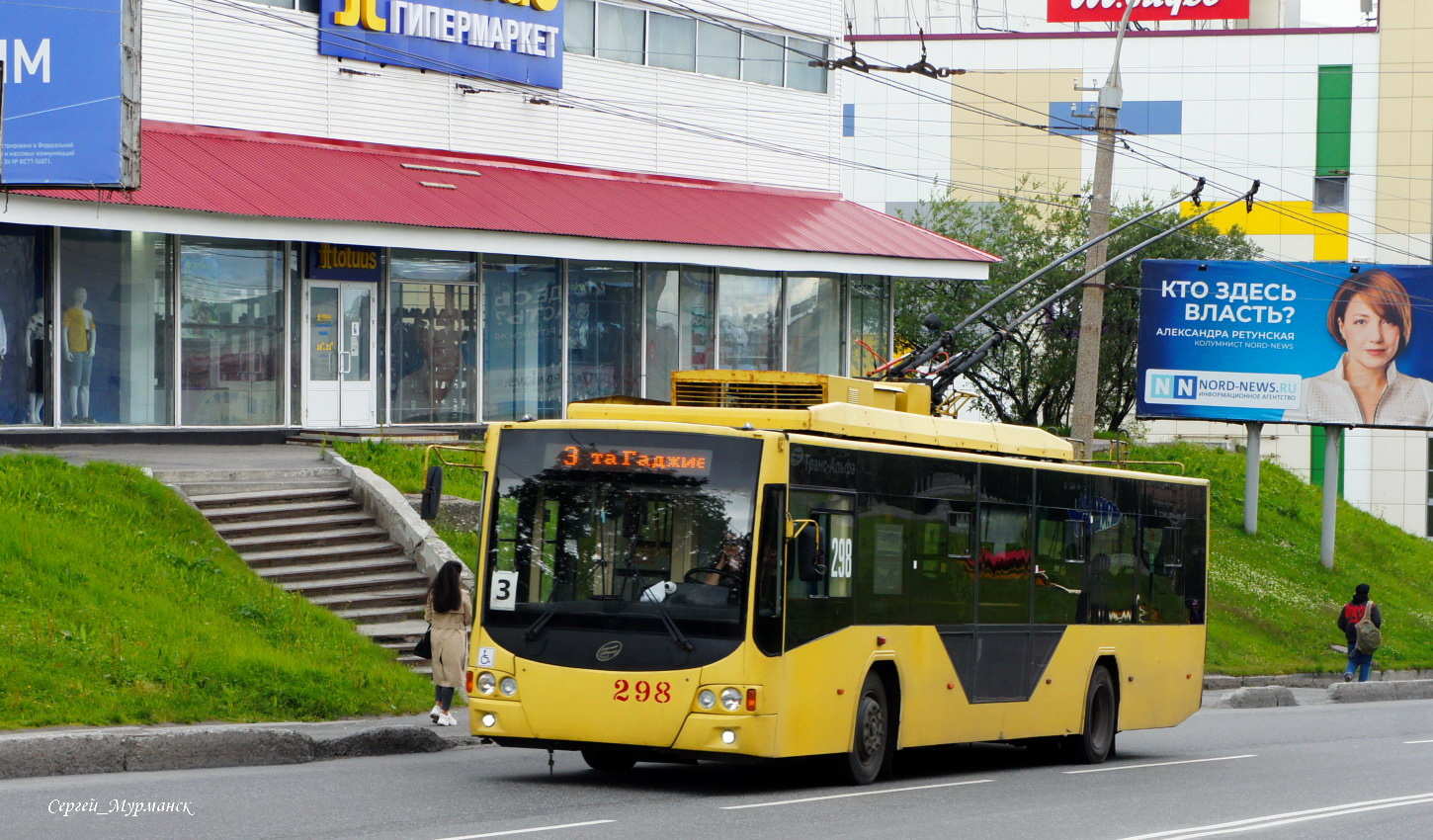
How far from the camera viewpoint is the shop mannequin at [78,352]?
1019 inches

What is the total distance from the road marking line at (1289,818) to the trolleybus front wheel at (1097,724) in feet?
11.4

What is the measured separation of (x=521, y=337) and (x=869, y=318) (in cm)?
783

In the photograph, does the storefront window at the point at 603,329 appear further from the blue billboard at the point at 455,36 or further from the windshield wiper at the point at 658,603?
the windshield wiper at the point at 658,603

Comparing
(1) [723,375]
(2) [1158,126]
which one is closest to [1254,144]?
(2) [1158,126]

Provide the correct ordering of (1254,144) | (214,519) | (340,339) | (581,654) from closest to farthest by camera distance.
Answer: (581,654), (214,519), (340,339), (1254,144)

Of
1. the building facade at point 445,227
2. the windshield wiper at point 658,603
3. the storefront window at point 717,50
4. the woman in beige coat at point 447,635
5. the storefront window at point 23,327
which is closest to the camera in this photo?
the windshield wiper at point 658,603

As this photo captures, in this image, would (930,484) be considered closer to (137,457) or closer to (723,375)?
(723,375)

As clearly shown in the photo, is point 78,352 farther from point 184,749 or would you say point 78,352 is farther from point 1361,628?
point 1361,628

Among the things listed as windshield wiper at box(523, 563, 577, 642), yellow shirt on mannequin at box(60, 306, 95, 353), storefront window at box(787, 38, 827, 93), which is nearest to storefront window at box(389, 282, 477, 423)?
yellow shirt on mannequin at box(60, 306, 95, 353)

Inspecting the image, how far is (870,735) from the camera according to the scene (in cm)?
1355

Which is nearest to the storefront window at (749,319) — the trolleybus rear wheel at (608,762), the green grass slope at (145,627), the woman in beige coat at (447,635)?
the green grass slope at (145,627)

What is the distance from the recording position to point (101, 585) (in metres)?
16.8

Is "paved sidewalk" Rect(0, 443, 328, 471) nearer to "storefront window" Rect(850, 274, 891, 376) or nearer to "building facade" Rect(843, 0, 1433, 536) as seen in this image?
"storefront window" Rect(850, 274, 891, 376)

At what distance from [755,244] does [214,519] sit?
12637 millimetres
